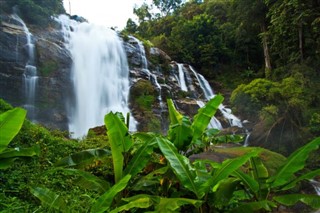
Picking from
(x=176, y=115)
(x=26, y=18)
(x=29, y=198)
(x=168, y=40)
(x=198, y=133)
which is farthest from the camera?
(x=168, y=40)

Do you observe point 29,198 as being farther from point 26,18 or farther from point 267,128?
point 26,18

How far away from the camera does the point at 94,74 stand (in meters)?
19.1

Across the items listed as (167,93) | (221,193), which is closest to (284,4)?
(167,93)

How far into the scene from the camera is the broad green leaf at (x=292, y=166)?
3.33m

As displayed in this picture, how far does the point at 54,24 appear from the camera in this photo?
828 inches

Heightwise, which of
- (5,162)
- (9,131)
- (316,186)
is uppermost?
(9,131)

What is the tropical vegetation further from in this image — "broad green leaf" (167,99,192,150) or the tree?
the tree

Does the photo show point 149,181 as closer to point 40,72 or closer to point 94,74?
point 40,72

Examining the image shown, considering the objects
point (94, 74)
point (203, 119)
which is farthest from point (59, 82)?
point (203, 119)

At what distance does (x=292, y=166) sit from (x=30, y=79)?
15559 mm

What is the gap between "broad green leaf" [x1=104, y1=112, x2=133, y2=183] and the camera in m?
3.93

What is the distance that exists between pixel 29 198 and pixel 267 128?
450 inches

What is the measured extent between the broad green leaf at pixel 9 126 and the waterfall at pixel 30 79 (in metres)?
12.7

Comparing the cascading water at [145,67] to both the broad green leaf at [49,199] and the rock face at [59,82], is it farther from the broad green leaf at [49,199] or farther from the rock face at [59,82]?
the broad green leaf at [49,199]
